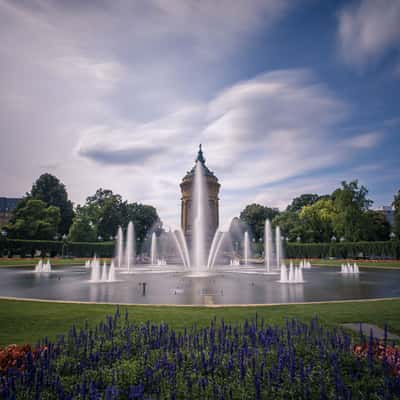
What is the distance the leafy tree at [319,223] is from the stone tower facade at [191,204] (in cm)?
2166

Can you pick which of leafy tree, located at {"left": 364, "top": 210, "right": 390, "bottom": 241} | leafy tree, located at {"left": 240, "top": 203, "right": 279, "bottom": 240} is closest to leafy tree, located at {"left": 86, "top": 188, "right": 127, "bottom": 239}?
leafy tree, located at {"left": 240, "top": 203, "right": 279, "bottom": 240}

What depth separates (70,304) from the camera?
11.7 meters

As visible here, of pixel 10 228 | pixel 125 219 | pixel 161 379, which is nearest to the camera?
pixel 161 379

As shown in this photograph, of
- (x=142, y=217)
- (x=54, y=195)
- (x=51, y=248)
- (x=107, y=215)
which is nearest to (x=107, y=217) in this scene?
(x=107, y=215)

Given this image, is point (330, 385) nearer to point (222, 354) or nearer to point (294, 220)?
point (222, 354)

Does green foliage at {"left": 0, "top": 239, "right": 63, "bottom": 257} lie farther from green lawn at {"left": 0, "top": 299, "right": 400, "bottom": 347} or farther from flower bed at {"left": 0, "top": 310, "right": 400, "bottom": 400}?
flower bed at {"left": 0, "top": 310, "right": 400, "bottom": 400}

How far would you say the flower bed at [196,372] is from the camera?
4020 millimetres

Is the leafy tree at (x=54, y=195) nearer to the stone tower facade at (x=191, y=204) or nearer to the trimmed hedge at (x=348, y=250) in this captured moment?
the stone tower facade at (x=191, y=204)

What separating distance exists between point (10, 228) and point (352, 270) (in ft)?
181

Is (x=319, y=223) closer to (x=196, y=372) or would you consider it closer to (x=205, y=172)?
(x=205, y=172)

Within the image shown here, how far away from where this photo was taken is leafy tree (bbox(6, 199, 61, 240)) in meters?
57.9

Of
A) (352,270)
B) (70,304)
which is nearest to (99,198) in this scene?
(352,270)

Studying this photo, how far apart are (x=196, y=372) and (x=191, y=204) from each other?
61.5 meters

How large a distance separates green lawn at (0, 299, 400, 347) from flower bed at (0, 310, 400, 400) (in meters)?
2.52
